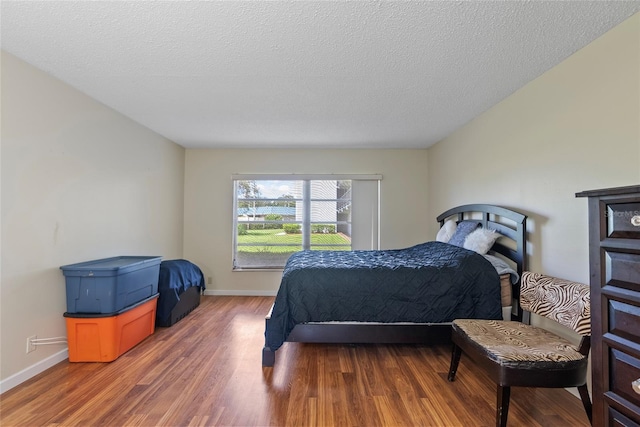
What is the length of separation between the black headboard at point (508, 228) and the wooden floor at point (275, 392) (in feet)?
2.68

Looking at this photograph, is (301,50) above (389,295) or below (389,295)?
above

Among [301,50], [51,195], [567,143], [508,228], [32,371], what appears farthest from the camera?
[508,228]

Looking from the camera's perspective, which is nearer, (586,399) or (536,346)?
(586,399)

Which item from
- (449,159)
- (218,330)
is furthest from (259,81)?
(449,159)

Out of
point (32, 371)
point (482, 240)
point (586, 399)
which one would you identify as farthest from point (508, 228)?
point (32, 371)

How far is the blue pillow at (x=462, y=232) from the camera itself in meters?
2.91

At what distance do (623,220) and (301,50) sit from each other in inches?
73.4

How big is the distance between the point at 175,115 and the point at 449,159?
3473 millimetres

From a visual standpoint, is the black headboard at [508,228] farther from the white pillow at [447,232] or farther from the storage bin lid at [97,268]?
the storage bin lid at [97,268]

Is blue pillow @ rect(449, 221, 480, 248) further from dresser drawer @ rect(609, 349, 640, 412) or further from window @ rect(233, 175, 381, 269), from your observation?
dresser drawer @ rect(609, 349, 640, 412)

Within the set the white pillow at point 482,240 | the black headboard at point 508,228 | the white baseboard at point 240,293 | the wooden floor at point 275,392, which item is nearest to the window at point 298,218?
the white baseboard at point 240,293

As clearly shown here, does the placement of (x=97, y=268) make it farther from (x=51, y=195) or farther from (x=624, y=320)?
(x=624, y=320)

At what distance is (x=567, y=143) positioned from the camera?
198 centimetres

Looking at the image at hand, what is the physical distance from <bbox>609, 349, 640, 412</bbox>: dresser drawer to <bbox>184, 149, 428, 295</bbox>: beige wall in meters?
3.48
